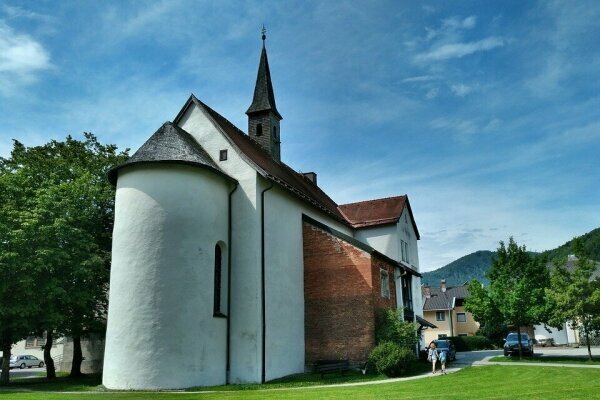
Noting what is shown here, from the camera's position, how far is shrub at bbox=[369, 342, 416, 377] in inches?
800

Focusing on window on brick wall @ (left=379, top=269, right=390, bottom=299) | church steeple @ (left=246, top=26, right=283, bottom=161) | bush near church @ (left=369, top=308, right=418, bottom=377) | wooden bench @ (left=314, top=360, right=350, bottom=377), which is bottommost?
wooden bench @ (left=314, top=360, right=350, bottom=377)

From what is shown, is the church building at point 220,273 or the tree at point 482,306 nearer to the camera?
the church building at point 220,273

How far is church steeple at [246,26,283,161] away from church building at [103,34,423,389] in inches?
158

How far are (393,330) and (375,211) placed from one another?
41.4ft

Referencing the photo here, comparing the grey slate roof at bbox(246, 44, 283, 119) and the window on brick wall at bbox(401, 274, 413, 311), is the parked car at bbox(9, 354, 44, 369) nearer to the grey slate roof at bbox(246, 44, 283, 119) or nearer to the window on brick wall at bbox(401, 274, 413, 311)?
the grey slate roof at bbox(246, 44, 283, 119)

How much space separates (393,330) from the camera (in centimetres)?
2262

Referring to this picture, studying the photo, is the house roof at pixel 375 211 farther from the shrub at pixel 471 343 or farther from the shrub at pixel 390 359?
the shrub at pixel 471 343

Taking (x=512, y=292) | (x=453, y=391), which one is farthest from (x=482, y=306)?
(x=453, y=391)

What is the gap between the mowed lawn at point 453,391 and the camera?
13.3 m

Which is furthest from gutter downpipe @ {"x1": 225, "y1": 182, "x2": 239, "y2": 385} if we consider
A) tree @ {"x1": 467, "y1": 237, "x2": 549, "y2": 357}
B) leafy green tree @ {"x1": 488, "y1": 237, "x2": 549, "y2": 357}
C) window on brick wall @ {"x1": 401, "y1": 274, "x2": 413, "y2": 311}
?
leafy green tree @ {"x1": 488, "y1": 237, "x2": 549, "y2": 357}

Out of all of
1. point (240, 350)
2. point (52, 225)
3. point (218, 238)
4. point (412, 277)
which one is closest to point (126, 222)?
point (218, 238)

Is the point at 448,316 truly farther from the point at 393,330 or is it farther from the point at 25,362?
the point at 25,362

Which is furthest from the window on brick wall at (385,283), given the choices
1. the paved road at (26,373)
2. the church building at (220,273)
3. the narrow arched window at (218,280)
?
the paved road at (26,373)

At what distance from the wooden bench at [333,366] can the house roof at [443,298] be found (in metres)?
46.7
